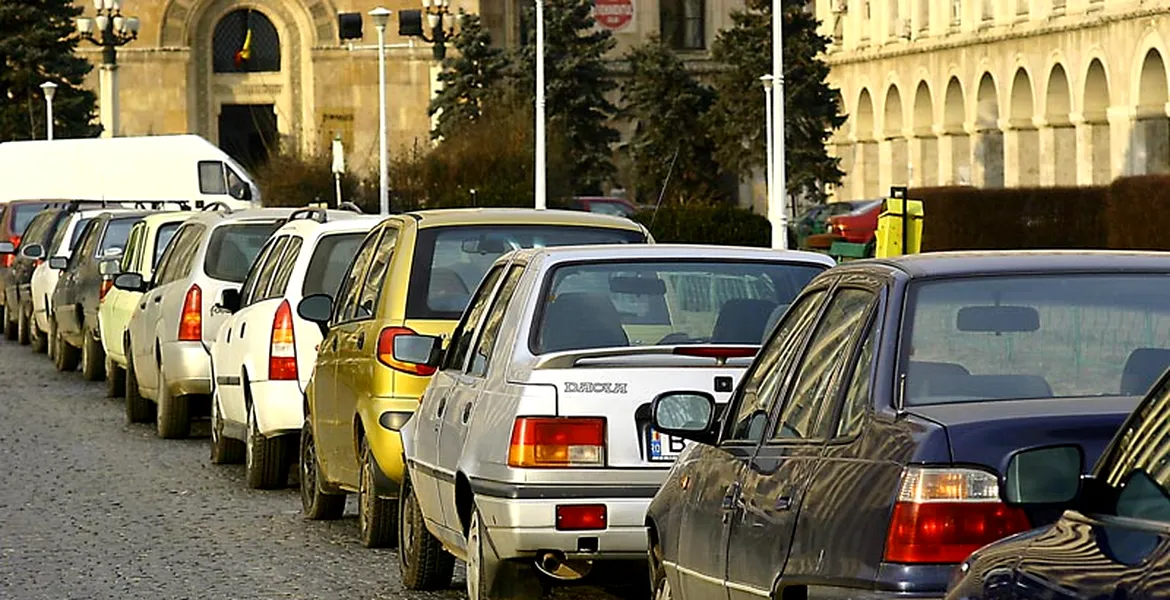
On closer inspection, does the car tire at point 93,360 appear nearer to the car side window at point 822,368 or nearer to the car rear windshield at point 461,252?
the car rear windshield at point 461,252

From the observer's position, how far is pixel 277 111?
98.1 m

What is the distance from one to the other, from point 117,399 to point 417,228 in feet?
41.0

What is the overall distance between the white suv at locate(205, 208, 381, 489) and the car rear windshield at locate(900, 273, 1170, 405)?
8.91 metres

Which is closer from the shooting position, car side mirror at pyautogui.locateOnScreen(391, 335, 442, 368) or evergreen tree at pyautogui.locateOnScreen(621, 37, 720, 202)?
car side mirror at pyautogui.locateOnScreen(391, 335, 442, 368)

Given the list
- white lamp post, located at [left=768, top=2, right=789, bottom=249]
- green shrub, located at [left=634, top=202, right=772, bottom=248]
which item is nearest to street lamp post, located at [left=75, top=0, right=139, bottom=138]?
green shrub, located at [left=634, top=202, right=772, bottom=248]

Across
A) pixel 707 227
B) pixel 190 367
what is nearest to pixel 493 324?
pixel 190 367

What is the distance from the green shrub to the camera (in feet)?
171

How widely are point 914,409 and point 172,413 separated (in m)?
14.3

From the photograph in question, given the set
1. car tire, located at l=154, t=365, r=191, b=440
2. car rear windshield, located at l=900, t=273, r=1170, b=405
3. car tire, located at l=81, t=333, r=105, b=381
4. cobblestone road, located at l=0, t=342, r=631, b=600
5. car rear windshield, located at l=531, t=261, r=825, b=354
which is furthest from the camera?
car tire, located at l=81, t=333, r=105, b=381

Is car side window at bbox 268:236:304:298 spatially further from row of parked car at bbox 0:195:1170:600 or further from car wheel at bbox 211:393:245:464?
car wheel at bbox 211:393:245:464

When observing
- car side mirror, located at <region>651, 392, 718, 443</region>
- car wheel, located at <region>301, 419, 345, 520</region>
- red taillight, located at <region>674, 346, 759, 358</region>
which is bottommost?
car wheel, located at <region>301, 419, 345, 520</region>

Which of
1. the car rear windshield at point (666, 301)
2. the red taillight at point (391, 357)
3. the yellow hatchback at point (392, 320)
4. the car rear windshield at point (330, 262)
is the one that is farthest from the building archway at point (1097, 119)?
the car rear windshield at point (666, 301)

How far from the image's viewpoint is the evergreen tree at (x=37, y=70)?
282 ft

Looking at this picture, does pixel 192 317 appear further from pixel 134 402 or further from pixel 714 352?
pixel 714 352
